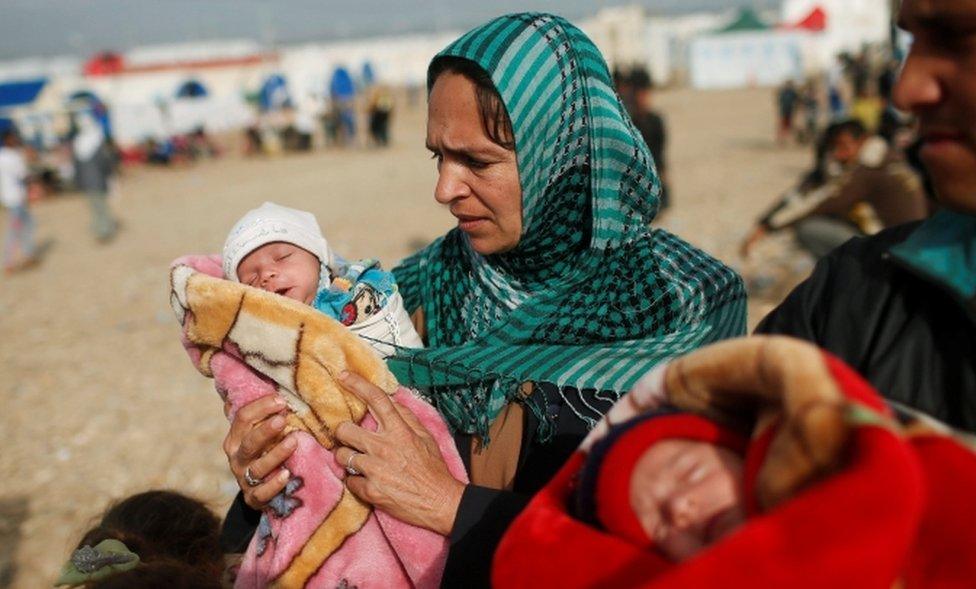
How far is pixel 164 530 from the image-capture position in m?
2.33

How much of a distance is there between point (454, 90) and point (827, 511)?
1.43m

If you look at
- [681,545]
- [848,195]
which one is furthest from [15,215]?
[681,545]

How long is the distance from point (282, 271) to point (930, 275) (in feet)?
5.55

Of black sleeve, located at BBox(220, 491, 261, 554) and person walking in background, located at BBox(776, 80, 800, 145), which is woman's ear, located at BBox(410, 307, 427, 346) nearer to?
black sleeve, located at BBox(220, 491, 261, 554)

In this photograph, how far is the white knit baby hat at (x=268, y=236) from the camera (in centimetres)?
238

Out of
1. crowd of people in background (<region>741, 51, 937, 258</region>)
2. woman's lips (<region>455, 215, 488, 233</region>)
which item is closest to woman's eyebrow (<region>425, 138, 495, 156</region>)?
woman's lips (<region>455, 215, 488, 233</region>)

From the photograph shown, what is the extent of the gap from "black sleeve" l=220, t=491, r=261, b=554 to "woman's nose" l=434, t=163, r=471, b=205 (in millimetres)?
937

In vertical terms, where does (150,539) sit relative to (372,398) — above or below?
below

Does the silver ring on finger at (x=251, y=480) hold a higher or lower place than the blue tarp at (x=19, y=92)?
higher

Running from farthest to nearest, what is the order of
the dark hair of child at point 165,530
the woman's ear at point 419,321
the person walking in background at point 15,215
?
1. the person walking in background at point 15,215
2. the woman's ear at point 419,321
3. the dark hair of child at point 165,530

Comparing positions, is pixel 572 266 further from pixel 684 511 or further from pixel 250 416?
pixel 684 511

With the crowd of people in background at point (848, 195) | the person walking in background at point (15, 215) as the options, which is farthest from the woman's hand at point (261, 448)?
the person walking in background at point (15, 215)

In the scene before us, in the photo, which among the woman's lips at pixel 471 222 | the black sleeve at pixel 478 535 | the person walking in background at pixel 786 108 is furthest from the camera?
the person walking in background at pixel 786 108

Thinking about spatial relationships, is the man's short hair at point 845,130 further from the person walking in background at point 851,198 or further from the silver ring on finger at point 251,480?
the silver ring on finger at point 251,480
